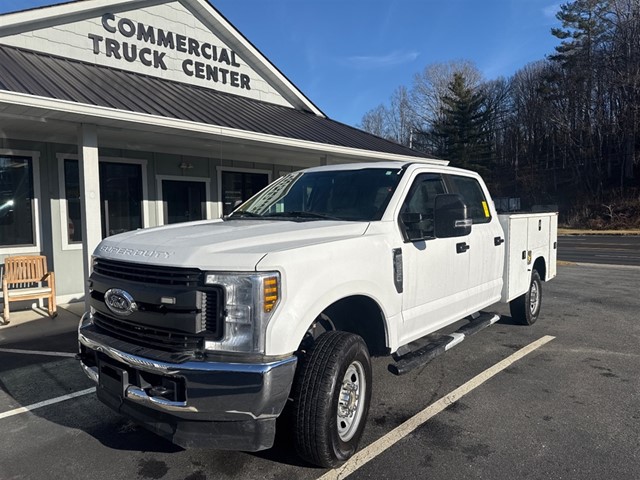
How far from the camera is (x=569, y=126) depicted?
1885 inches

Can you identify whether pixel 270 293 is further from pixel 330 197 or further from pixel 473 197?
pixel 473 197

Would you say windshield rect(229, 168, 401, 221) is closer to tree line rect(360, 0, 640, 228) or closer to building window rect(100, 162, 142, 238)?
building window rect(100, 162, 142, 238)

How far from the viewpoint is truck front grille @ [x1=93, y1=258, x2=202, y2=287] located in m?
2.60

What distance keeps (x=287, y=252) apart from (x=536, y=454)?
220 centimetres

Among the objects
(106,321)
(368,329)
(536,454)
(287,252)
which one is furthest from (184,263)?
(536,454)

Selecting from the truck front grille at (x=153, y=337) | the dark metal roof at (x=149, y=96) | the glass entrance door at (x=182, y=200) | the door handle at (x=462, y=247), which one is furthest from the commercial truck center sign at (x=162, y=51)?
the door handle at (x=462, y=247)

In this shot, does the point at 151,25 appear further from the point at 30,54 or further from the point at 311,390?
the point at 311,390

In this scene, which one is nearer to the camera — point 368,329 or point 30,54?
point 368,329

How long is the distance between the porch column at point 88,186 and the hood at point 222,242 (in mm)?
4156

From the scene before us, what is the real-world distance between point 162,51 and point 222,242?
856cm

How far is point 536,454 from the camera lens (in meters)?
3.16

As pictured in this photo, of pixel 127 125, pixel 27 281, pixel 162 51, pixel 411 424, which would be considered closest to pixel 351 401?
pixel 411 424

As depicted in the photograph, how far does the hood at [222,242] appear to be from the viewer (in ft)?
8.60

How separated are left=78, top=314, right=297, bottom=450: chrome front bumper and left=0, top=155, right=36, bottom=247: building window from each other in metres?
7.01
